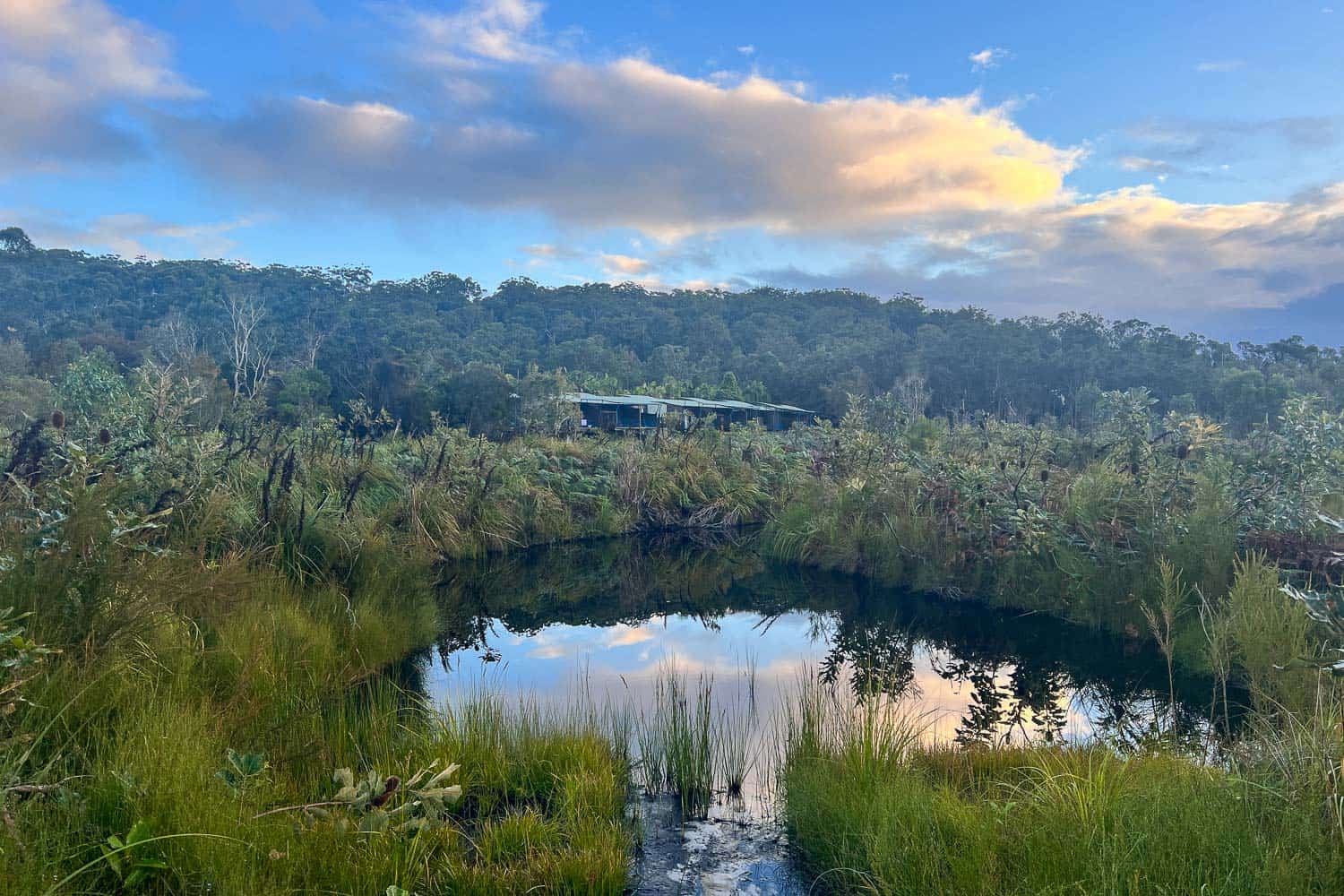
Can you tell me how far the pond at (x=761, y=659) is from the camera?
409 cm

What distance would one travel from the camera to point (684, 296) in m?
69.3

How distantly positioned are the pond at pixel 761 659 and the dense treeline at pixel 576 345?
16164mm

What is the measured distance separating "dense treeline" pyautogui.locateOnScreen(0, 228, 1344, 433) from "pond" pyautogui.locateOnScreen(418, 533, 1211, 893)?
53.0ft

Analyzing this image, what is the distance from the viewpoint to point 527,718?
4.61m

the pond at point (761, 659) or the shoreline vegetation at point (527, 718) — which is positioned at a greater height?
the shoreline vegetation at point (527, 718)

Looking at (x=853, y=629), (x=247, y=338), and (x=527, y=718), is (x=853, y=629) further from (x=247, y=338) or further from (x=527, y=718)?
(x=247, y=338)

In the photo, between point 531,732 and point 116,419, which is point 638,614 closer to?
point 531,732

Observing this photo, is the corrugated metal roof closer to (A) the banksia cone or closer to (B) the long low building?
(B) the long low building

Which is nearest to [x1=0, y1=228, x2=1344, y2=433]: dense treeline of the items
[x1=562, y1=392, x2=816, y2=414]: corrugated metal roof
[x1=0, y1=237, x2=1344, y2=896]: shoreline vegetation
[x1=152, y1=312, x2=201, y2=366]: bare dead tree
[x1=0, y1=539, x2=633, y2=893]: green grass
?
[x1=152, y1=312, x2=201, y2=366]: bare dead tree

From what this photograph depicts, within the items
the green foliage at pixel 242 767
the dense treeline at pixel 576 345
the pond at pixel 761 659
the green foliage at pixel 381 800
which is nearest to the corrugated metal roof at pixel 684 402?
the dense treeline at pixel 576 345

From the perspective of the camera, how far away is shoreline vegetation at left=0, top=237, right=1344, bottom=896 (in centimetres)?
251

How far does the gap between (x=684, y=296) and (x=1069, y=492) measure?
201 feet

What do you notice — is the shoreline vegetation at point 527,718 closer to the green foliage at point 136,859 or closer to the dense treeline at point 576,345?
the green foliage at point 136,859

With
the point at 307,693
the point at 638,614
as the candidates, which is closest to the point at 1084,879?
the point at 307,693
